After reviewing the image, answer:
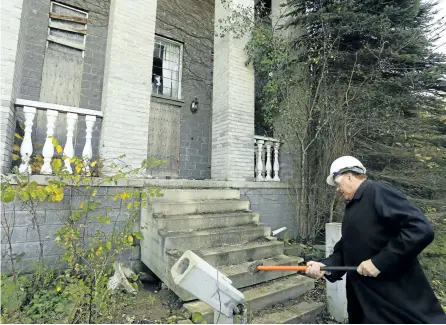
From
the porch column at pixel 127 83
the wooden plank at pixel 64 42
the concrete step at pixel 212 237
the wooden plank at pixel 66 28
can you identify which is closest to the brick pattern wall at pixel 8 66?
the porch column at pixel 127 83

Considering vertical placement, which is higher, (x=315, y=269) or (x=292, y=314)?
(x=315, y=269)

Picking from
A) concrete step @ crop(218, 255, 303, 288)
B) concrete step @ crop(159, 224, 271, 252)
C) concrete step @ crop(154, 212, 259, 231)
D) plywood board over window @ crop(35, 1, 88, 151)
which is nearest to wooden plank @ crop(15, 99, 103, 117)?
concrete step @ crop(154, 212, 259, 231)

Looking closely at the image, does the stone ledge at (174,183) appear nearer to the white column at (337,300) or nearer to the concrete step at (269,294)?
the concrete step at (269,294)

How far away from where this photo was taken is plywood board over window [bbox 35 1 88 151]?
19.6 feet

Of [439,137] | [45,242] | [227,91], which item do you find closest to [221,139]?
[227,91]

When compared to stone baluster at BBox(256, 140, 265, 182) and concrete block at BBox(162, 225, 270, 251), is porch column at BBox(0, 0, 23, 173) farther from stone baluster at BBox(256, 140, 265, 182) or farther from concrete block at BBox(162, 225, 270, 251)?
stone baluster at BBox(256, 140, 265, 182)

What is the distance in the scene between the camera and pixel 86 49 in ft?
21.2

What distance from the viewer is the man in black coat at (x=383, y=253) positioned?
1.70 meters

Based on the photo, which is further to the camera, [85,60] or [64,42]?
[85,60]

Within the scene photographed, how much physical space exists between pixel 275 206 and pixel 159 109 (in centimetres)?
411

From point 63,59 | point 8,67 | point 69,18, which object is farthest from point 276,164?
point 69,18

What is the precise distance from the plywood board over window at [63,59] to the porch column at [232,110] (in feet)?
11.4

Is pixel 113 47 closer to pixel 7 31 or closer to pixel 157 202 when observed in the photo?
pixel 7 31

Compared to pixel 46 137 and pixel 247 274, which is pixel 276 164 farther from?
pixel 46 137
